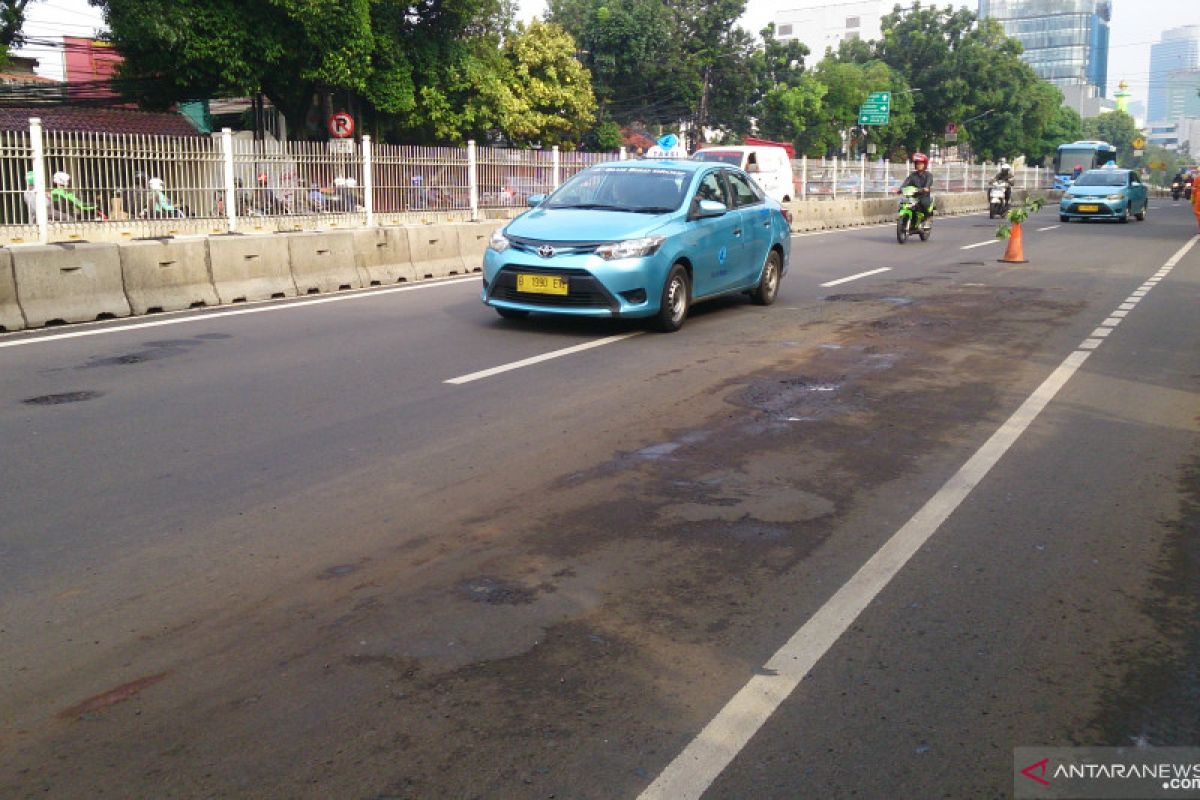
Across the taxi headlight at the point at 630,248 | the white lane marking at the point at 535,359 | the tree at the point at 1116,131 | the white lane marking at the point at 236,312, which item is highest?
the tree at the point at 1116,131

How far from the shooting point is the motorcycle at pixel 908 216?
24.5 metres

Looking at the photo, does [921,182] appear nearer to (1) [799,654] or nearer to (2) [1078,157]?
(1) [799,654]

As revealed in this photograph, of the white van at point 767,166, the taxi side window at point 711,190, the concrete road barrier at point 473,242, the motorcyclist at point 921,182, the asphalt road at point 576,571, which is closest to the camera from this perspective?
the asphalt road at point 576,571

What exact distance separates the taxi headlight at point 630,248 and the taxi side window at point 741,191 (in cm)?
220

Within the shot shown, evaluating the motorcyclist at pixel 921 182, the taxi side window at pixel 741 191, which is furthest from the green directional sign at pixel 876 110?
the taxi side window at pixel 741 191

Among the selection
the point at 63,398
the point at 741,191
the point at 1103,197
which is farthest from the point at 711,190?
the point at 1103,197

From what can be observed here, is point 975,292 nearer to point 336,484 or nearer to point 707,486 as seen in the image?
point 707,486

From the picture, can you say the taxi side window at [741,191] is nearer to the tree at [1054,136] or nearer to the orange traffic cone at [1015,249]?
the orange traffic cone at [1015,249]

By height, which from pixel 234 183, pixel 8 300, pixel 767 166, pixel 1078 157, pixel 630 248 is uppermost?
pixel 1078 157

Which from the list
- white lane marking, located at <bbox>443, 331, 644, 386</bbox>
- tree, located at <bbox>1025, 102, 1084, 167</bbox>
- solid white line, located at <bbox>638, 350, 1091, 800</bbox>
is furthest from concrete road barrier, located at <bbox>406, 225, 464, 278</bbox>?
tree, located at <bbox>1025, 102, 1084, 167</bbox>

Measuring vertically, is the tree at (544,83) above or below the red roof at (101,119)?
above

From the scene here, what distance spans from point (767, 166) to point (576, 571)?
2652cm

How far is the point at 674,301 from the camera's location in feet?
37.0

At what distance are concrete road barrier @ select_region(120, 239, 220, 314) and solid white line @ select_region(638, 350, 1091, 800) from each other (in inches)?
348
